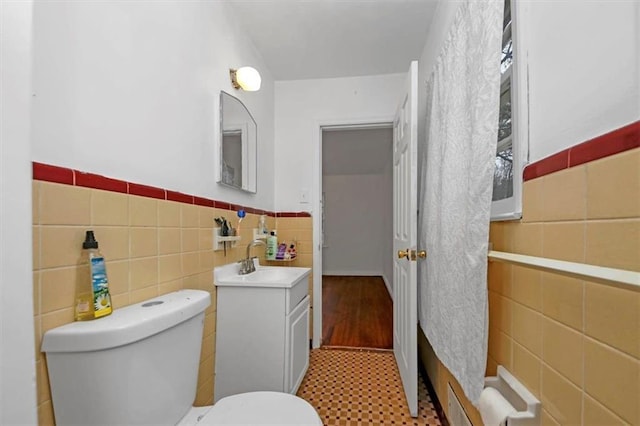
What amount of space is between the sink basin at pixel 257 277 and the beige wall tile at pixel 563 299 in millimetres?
1019

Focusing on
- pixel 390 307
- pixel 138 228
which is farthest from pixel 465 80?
pixel 390 307

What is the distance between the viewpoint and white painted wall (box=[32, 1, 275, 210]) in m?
0.72

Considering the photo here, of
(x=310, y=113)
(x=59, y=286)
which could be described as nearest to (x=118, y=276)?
(x=59, y=286)

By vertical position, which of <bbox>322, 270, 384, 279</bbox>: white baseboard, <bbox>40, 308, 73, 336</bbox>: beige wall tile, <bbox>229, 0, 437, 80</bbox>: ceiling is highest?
<bbox>229, 0, 437, 80</bbox>: ceiling

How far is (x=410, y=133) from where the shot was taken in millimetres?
1515

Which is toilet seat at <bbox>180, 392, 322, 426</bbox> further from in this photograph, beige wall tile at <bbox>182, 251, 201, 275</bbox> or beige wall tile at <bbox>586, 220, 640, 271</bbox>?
beige wall tile at <bbox>586, 220, 640, 271</bbox>

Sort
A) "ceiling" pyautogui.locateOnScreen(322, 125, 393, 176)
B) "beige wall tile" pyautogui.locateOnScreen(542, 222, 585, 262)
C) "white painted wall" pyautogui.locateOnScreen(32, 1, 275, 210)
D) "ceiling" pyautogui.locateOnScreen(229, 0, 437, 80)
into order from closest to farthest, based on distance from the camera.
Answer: "beige wall tile" pyautogui.locateOnScreen(542, 222, 585, 262) < "white painted wall" pyautogui.locateOnScreen(32, 1, 275, 210) < "ceiling" pyautogui.locateOnScreen(229, 0, 437, 80) < "ceiling" pyautogui.locateOnScreen(322, 125, 393, 176)

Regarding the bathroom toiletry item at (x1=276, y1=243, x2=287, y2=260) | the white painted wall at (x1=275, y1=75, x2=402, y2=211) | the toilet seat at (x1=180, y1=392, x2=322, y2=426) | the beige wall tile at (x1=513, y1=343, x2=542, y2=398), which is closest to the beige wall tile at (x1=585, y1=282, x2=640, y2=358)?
the beige wall tile at (x1=513, y1=343, x2=542, y2=398)

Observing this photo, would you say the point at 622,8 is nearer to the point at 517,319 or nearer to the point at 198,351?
the point at 517,319

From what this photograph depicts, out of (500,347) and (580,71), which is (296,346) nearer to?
(500,347)

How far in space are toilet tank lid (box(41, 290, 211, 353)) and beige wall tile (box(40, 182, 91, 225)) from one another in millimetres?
260

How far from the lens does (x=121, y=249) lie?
0.89 meters

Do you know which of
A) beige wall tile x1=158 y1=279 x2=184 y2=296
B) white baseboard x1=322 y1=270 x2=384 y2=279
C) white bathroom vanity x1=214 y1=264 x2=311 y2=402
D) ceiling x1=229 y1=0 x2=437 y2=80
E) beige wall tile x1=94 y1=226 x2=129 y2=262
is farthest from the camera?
white baseboard x1=322 y1=270 x2=384 y2=279

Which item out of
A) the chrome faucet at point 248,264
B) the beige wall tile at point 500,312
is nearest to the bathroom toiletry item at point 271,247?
the chrome faucet at point 248,264
